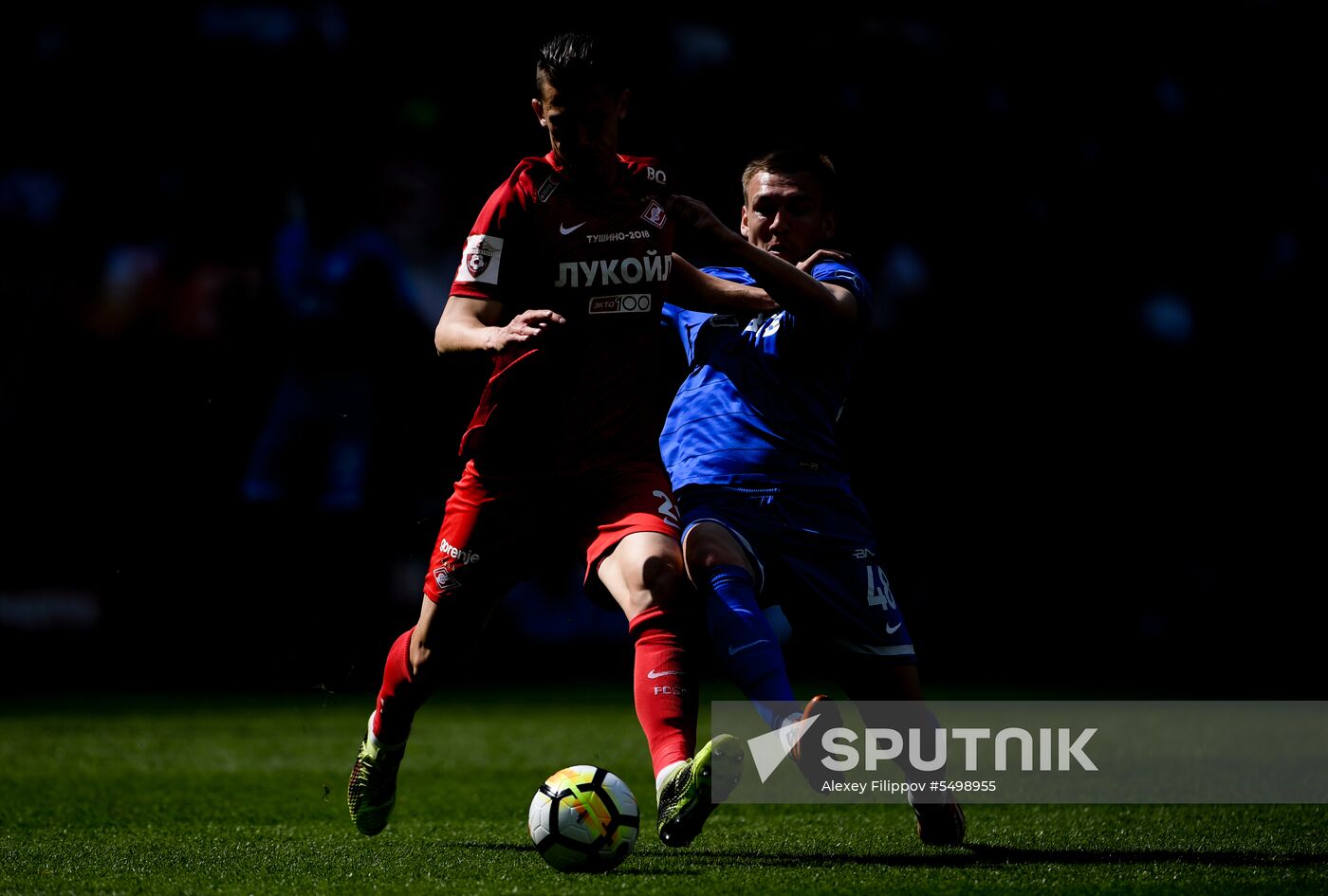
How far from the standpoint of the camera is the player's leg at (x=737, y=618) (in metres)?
3.41

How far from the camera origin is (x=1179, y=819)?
4.03 m

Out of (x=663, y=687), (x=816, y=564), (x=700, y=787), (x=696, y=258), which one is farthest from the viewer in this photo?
(x=696, y=258)

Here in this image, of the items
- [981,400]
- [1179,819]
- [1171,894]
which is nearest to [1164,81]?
[981,400]

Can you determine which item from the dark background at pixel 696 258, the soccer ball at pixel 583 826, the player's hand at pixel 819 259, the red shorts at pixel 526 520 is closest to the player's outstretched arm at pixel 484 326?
the red shorts at pixel 526 520

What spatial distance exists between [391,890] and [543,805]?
0.38 meters

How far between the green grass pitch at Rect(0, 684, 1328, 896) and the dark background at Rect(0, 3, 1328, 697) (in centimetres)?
237

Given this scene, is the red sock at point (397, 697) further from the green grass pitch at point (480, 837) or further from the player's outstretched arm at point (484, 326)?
the player's outstretched arm at point (484, 326)

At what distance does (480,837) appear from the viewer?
154 inches

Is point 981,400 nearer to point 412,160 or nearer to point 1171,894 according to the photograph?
point 412,160

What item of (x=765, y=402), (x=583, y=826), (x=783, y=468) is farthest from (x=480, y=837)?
(x=765, y=402)

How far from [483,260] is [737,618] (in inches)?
40.9

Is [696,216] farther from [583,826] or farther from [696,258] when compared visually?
[696,258]

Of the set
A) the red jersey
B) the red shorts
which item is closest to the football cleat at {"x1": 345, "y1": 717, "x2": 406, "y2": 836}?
the red shorts

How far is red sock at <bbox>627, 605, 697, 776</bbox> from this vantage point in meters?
3.28
